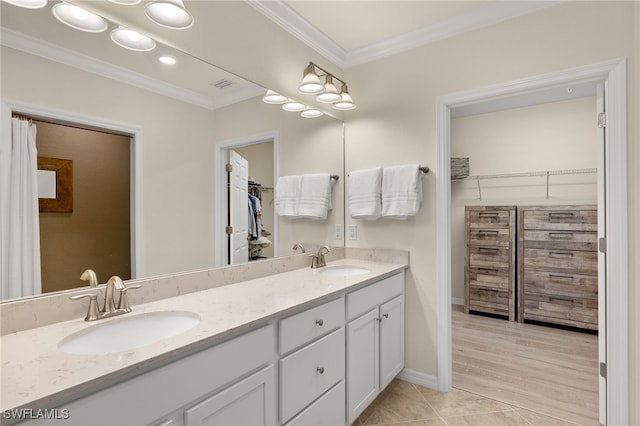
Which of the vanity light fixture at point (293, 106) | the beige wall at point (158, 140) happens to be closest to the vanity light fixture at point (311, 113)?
the vanity light fixture at point (293, 106)

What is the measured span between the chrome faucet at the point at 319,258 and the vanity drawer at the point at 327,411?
2.82ft

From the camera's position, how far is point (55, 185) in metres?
1.19

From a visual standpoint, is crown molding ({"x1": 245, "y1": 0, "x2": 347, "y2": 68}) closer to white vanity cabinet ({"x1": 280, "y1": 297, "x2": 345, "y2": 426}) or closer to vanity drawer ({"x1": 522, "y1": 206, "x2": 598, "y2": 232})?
white vanity cabinet ({"x1": 280, "y1": 297, "x2": 345, "y2": 426})

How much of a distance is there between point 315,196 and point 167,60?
133cm

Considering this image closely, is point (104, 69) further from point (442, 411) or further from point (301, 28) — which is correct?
point (442, 411)

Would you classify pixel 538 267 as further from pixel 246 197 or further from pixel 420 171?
pixel 246 197

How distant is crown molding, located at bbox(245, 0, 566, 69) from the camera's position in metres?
2.04

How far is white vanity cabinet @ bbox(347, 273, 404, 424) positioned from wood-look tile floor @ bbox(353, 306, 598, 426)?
0.63ft

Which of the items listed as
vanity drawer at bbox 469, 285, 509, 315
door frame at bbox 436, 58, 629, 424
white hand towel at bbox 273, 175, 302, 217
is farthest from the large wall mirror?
vanity drawer at bbox 469, 285, 509, 315

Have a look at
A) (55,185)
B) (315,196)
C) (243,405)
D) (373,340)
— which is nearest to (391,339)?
(373,340)

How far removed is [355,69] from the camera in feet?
8.89

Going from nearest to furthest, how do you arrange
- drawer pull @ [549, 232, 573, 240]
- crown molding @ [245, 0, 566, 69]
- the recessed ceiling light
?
the recessed ceiling light
crown molding @ [245, 0, 566, 69]
drawer pull @ [549, 232, 573, 240]

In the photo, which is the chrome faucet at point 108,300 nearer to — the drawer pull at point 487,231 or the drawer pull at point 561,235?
the drawer pull at point 487,231

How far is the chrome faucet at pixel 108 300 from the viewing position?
46.8 inches
